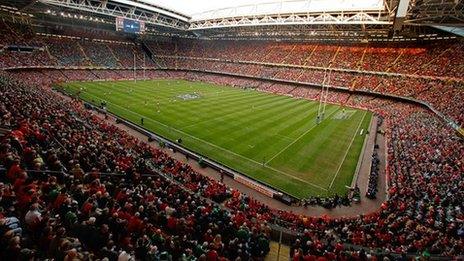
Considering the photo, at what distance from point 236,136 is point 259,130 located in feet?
12.9

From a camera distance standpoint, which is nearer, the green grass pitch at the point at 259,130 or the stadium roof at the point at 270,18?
the green grass pitch at the point at 259,130

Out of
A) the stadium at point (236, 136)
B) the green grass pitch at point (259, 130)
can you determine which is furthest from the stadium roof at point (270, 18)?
the green grass pitch at point (259, 130)

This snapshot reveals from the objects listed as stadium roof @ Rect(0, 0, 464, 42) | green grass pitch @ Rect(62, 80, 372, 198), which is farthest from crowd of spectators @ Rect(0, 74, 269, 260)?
stadium roof @ Rect(0, 0, 464, 42)

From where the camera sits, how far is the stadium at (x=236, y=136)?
9.24 metres

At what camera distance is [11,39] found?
191 feet

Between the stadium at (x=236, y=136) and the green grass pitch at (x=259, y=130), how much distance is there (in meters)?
0.25

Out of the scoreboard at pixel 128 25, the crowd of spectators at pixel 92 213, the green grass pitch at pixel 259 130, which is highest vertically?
the scoreboard at pixel 128 25

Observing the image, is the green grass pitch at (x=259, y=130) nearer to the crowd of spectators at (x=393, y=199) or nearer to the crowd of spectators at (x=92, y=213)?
the crowd of spectators at (x=393, y=199)

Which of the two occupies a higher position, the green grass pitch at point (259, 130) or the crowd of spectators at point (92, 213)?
the crowd of spectators at point (92, 213)

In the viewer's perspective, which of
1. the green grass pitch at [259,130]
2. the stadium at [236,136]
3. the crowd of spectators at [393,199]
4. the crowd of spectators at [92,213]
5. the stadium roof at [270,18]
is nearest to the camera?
the crowd of spectators at [92,213]

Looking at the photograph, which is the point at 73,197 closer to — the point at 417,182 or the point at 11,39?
the point at 417,182

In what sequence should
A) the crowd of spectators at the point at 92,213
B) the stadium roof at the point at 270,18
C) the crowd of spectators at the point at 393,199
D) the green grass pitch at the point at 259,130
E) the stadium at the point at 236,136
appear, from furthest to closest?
the stadium roof at the point at 270,18, the green grass pitch at the point at 259,130, the crowd of spectators at the point at 393,199, the stadium at the point at 236,136, the crowd of spectators at the point at 92,213

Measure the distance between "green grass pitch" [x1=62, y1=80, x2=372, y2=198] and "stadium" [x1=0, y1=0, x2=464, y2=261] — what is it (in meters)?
0.25

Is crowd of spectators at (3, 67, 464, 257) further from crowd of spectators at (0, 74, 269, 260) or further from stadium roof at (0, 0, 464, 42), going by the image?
stadium roof at (0, 0, 464, 42)
